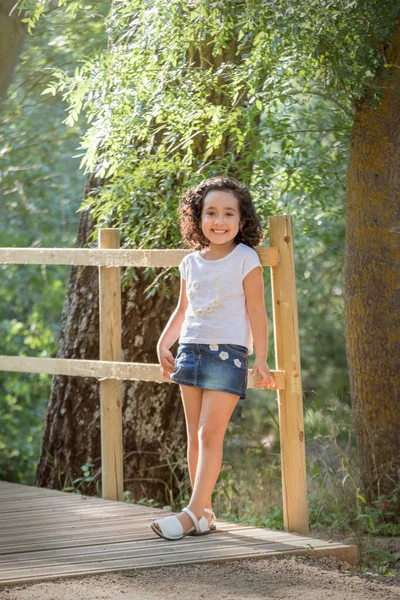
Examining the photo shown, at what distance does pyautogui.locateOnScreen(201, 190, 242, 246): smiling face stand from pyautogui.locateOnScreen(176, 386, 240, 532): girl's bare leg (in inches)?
29.2

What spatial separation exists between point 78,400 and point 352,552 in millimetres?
3318

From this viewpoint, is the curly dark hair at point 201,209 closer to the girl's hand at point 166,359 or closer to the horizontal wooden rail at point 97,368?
the girl's hand at point 166,359

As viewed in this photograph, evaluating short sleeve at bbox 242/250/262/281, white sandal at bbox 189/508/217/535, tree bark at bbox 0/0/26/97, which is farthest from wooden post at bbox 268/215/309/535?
tree bark at bbox 0/0/26/97

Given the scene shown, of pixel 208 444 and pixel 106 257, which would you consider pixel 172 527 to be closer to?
pixel 208 444

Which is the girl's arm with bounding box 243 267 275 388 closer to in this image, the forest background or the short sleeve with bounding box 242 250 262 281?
the short sleeve with bounding box 242 250 262 281

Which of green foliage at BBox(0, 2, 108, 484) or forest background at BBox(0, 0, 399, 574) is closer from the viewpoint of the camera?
forest background at BBox(0, 0, 399, 574)

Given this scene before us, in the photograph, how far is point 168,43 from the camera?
5688 millimetres

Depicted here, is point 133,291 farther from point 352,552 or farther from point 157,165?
point 352,552

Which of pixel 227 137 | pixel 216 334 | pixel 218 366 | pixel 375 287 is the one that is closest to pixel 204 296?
pixel 216 334

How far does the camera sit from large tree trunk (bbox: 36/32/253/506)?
690 centimetres

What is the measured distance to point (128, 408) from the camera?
274 inches

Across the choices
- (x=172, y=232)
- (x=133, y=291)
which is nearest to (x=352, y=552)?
(x=172, y=232)

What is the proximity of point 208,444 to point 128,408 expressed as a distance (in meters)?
2.59

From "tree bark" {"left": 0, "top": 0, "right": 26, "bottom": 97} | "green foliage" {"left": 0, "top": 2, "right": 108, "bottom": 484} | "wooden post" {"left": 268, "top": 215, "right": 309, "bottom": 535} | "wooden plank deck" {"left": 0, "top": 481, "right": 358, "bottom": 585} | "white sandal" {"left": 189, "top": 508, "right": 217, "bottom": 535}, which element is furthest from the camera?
"green foliage" {"left": 0, "top": 2, "right": 108, "bottom": 484}
